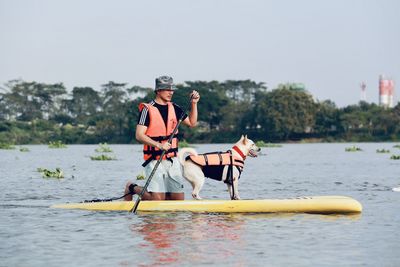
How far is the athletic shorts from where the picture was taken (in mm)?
17438

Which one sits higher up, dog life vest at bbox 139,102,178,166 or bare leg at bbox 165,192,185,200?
dog life vest at bbox 139,102,178,166

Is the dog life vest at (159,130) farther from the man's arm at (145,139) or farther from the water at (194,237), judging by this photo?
the water at (194,237)

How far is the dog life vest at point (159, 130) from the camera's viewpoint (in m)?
17.1

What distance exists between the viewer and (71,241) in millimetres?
15047

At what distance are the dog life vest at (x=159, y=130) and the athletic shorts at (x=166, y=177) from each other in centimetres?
14

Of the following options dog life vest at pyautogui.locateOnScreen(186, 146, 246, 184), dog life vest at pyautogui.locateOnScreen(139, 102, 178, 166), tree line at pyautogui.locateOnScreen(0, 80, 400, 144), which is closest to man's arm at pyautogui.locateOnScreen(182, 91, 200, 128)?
dog life vest at pyautogui.locateOnScreen(139, 102, 178, 166)

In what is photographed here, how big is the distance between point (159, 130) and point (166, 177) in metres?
1.04

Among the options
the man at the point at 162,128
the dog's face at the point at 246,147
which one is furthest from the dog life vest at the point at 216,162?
the man at the point at 162,128

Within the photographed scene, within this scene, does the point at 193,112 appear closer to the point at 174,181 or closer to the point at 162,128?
the point at 162,128

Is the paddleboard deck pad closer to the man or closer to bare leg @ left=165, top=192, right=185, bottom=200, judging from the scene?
bare leg @ left=165, top=192, right=185, bottom=200

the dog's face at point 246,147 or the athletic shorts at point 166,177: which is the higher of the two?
the dog's face at point 246,147

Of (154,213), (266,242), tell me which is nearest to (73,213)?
(154,213)

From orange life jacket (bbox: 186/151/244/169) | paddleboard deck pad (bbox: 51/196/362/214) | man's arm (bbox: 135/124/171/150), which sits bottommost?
paddleboard deck pad (bbox: 51/196/362/214)

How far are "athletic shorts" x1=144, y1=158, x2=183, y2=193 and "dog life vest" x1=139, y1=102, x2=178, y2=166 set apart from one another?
0.46 feet
